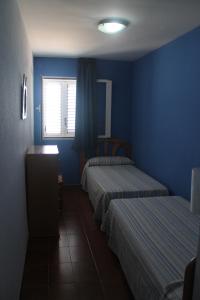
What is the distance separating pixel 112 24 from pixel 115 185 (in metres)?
1.92

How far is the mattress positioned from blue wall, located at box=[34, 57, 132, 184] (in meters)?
0.55

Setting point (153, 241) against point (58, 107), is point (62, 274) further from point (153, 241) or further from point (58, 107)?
point (58, 107)

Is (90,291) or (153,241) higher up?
(153,241)

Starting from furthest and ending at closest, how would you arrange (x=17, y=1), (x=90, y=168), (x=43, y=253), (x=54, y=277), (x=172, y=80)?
1. (x=90, y=168)
2. (x=172, y=80)
3. (x=43, y=253)
4. (x=54, y=277)
5. (x=17, y=1)

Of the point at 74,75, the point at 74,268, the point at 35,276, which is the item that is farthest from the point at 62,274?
the point at 74,75

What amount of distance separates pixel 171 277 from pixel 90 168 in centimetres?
295

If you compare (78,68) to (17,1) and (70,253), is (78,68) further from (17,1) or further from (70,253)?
(70,253)

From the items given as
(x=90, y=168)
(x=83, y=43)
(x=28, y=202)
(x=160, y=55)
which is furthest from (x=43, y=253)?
(x=160, y=55)

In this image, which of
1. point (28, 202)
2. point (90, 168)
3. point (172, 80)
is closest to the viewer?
point (28, 202)

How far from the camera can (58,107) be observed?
489 cm

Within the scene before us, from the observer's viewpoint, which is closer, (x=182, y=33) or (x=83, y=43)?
(x=182, y=33)

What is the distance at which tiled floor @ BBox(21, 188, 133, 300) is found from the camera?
2246 millimetres

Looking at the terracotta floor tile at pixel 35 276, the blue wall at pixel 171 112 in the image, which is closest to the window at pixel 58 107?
the blue wall at pixel 171 112

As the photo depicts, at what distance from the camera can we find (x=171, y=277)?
171cm
